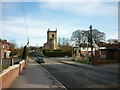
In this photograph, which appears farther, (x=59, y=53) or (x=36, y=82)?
(x=59, y=53)

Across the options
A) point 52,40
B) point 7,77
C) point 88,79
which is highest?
point 52,40

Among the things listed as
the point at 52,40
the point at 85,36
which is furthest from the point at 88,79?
the point at 52,40

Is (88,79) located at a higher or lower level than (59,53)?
lower

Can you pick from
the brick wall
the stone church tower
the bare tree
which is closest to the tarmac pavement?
the brick wall

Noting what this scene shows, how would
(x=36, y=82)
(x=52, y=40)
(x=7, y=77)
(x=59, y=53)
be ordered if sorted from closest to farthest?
(x=7, y=77)
(x=36, y=82)
(x=59, y=53)
(x=52, y=40)

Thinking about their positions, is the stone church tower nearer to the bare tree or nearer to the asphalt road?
the bare tree

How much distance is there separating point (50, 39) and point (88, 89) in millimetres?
103069

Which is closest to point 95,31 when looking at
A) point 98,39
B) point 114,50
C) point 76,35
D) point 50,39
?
point 98,39

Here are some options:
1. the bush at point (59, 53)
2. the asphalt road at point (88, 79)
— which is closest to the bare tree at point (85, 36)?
the bush at point (59, 53)

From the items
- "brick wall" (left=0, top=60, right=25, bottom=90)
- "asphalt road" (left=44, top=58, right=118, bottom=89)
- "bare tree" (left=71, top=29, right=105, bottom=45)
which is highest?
"bare tree" (left=71, top=29, right=105, bottom=45)

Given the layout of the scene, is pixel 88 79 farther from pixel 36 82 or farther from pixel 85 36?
pixel 85 36

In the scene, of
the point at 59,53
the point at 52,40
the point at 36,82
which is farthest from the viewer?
the point at 52,40

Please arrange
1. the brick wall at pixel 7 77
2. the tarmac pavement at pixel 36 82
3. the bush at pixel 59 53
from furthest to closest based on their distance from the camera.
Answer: the bush at pixel 59 53 < the tarmac pavement at pixel 36 82 < the brick wall at pixel 7 77

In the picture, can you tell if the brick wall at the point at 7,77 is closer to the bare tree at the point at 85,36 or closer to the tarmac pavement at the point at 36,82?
the tarmac pavement at the point at 36,82
